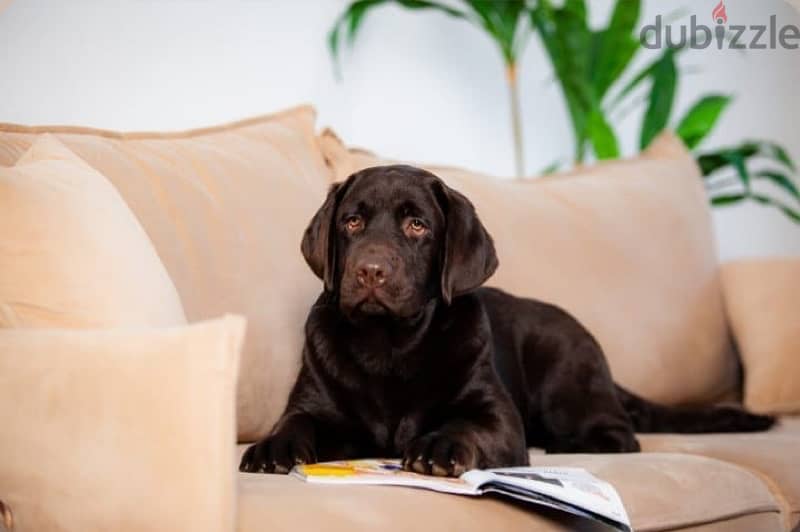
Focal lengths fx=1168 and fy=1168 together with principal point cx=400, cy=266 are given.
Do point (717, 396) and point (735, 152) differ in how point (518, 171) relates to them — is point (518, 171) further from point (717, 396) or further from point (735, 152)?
point (717, 396)

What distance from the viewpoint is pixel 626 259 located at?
310 cm

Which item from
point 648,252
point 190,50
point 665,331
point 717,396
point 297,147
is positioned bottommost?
point 717,396

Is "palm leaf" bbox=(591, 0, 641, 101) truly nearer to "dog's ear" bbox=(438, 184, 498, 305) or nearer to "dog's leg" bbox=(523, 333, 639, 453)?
"dog's leg" bbox=(523, 333, 639, 453)

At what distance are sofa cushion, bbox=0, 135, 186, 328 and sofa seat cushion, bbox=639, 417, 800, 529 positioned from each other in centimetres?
121

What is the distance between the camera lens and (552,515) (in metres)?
1.86

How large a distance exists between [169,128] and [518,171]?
4.41ft

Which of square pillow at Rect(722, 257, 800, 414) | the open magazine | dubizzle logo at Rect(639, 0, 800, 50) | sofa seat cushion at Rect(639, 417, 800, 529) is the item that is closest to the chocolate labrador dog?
the open magazine

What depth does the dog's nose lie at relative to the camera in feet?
6.73

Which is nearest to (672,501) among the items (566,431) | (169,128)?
(566,431)

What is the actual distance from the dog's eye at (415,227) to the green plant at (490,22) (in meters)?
1.71

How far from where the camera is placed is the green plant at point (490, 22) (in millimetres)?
3781

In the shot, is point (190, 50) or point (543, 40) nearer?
point (190, 50)

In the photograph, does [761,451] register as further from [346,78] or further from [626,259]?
[346,78]

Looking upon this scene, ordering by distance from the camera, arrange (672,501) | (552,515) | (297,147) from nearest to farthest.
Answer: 1. (552,515)
2. (672,501)
3. (297,147)
